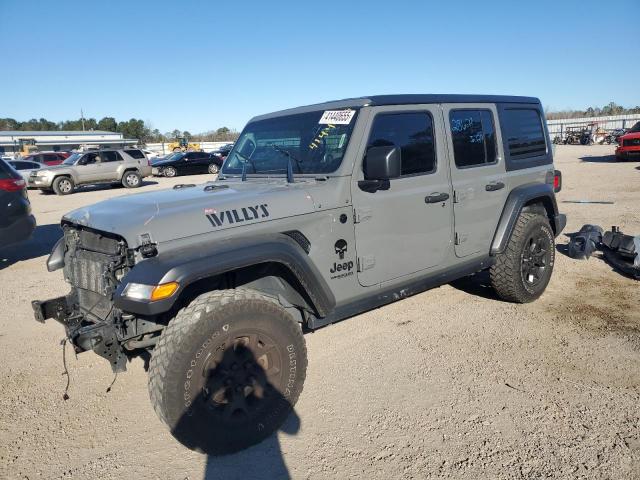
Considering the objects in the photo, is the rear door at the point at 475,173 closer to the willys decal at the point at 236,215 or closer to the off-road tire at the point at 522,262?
the off-road tire at the point at 522,262

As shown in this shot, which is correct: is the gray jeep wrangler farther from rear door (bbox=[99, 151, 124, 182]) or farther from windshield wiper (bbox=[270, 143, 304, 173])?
rear door (bbox=[99, 151, 124, 182])

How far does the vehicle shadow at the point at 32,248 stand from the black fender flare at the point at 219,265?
5.96 m

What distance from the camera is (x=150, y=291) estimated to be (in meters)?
2.38

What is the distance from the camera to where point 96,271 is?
2.97 metres

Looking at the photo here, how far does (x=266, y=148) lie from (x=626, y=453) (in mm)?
3215

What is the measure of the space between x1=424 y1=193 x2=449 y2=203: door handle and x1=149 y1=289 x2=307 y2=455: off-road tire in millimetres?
1546

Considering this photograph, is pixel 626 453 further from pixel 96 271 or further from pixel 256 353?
pixel 96 271

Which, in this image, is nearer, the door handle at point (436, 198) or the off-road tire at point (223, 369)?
the off-road tire at point (223, 369)

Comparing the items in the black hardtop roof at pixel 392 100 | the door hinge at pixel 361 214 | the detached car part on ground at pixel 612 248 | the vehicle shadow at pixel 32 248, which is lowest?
the detached car part on ground at pixel 612 248

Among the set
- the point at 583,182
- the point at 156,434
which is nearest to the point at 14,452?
the point at 156,434

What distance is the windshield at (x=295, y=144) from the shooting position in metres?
3.43

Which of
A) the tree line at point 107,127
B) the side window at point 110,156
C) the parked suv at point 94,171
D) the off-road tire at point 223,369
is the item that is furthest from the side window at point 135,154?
Result: the tree line at point 107,127

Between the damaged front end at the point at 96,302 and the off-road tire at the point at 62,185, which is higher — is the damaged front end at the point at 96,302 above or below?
below

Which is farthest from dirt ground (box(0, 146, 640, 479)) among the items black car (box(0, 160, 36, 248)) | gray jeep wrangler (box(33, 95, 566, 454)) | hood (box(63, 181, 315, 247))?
black car (box(0, 160, 36, 248))
